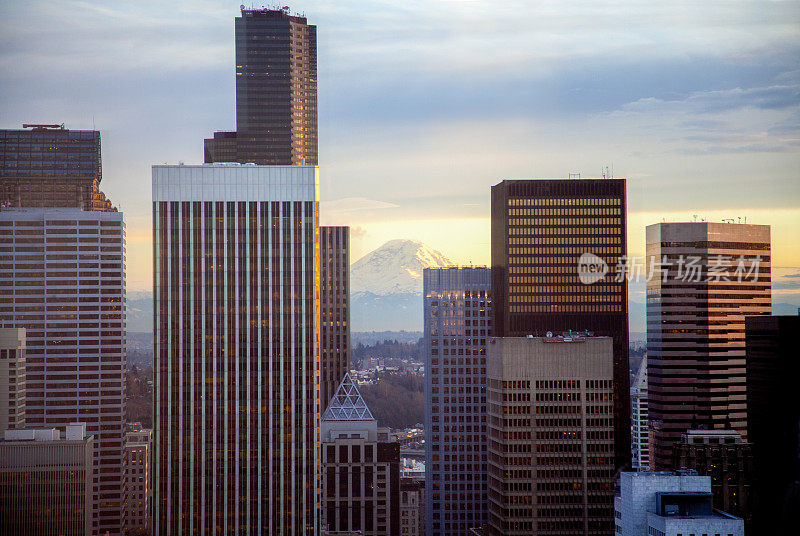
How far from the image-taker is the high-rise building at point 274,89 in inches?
2926

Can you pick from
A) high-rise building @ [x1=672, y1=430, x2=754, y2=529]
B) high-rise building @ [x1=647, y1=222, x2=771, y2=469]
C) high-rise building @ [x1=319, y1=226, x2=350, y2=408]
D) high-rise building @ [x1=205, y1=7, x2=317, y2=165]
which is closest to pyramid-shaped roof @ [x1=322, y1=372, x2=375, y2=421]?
high-rise building @ [x1=672, y1=430, x2=754, y2=529]

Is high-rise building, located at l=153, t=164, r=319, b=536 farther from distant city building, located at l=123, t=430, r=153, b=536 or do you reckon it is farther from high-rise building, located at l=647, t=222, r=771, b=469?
distant city building, located at l=123, t=430, r=153, b=536

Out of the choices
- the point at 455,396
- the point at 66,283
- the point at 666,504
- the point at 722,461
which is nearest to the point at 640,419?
the point at 455,396

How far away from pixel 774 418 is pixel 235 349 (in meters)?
23.6

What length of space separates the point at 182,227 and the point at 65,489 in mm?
16820

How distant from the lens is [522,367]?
43.1 metres

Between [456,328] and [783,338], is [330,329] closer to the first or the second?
[456,328]

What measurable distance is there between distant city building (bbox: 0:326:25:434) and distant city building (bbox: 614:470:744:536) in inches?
1396

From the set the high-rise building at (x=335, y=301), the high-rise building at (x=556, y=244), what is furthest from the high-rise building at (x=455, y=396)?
the high-rise building at (x=335, y=301)

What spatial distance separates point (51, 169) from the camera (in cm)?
6688

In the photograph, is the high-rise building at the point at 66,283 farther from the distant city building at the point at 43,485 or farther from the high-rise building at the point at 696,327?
the high-rise building at the point at 696,327

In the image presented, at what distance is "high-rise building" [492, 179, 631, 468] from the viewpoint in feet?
194

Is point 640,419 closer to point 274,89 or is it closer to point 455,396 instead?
point 455,396

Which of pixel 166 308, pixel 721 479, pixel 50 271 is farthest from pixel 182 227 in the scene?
pixel 50 271
